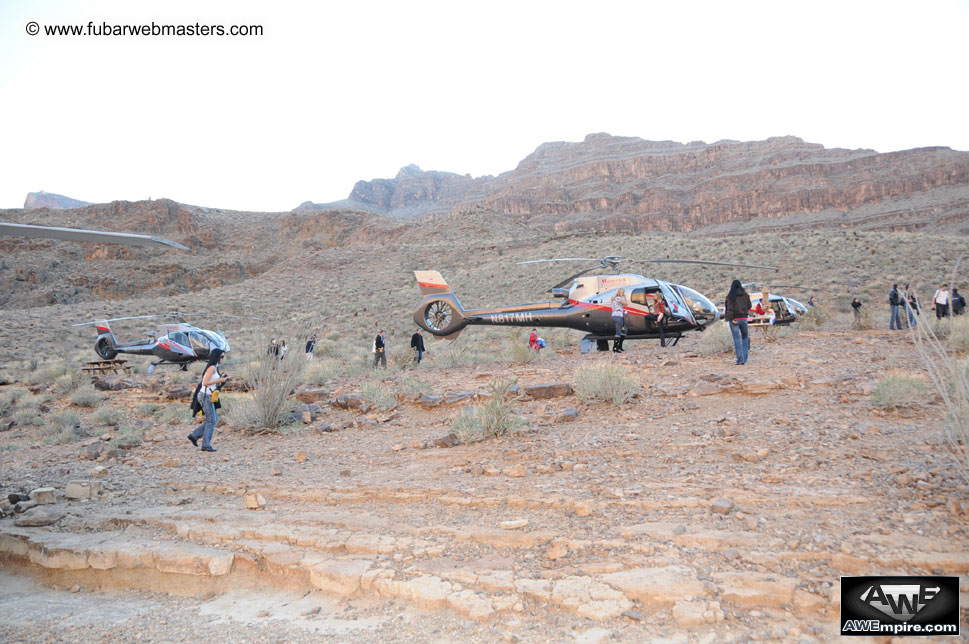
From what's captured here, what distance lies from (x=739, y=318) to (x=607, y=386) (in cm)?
384

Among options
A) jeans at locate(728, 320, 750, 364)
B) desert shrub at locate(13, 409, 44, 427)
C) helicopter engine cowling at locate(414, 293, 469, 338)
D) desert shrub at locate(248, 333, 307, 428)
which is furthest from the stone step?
helicopter engine cowling at locate(414, 293, 469, 338)

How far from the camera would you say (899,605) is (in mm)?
2871

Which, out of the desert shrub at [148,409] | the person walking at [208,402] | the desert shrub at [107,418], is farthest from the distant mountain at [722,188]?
the person walking at [208,402]

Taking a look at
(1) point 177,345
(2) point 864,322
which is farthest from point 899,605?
(1) point 177,345

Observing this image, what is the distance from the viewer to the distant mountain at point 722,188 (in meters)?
89.3

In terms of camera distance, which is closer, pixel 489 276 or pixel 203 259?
pixel 489 276

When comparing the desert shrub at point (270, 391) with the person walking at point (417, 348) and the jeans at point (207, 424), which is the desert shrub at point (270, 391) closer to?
the jeans at point (207, 424)

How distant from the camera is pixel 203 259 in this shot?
6788 cm

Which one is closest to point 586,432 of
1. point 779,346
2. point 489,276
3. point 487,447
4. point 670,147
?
point 487,447

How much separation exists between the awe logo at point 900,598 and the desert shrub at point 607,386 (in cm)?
476

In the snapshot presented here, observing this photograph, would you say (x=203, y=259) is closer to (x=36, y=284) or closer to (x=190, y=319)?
(x=36, y=284)

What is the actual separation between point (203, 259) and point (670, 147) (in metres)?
131

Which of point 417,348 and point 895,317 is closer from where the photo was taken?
point 895,317

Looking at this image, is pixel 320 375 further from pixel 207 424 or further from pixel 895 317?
pixel 895 317
